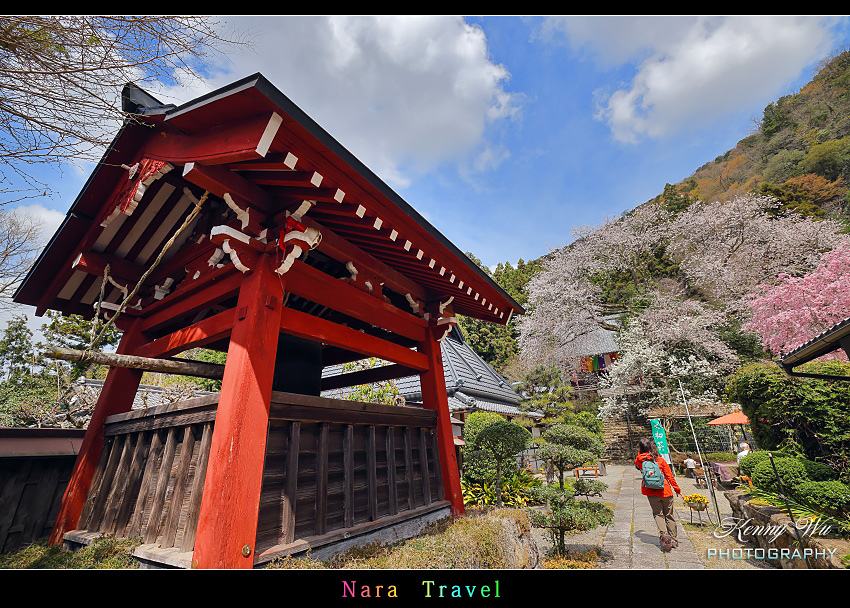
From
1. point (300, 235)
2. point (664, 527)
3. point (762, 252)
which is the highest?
point (762, 252)

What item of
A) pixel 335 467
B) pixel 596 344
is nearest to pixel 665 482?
pixel 335 467

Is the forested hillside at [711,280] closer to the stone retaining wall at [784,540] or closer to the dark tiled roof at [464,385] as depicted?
the dark tiled roof at [464,385]

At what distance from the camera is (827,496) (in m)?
4.57

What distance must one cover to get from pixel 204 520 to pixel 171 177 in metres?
3.05

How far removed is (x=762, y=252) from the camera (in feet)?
54.3

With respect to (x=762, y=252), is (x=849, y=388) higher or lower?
lower

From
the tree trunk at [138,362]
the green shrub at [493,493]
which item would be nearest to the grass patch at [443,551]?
the tree trunk at [138,362]

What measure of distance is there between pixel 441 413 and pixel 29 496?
4.84 metres

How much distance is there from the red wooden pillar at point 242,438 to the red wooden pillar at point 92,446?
232cm

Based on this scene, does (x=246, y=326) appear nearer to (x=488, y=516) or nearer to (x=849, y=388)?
(x=488, y=516)

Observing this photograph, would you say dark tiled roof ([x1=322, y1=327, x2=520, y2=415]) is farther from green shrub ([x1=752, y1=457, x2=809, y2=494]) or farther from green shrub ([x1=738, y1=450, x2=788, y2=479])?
green shrub ([x1=752, y1=457, x2=809, y2=494])

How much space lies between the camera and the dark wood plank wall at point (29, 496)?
396 centimetres
